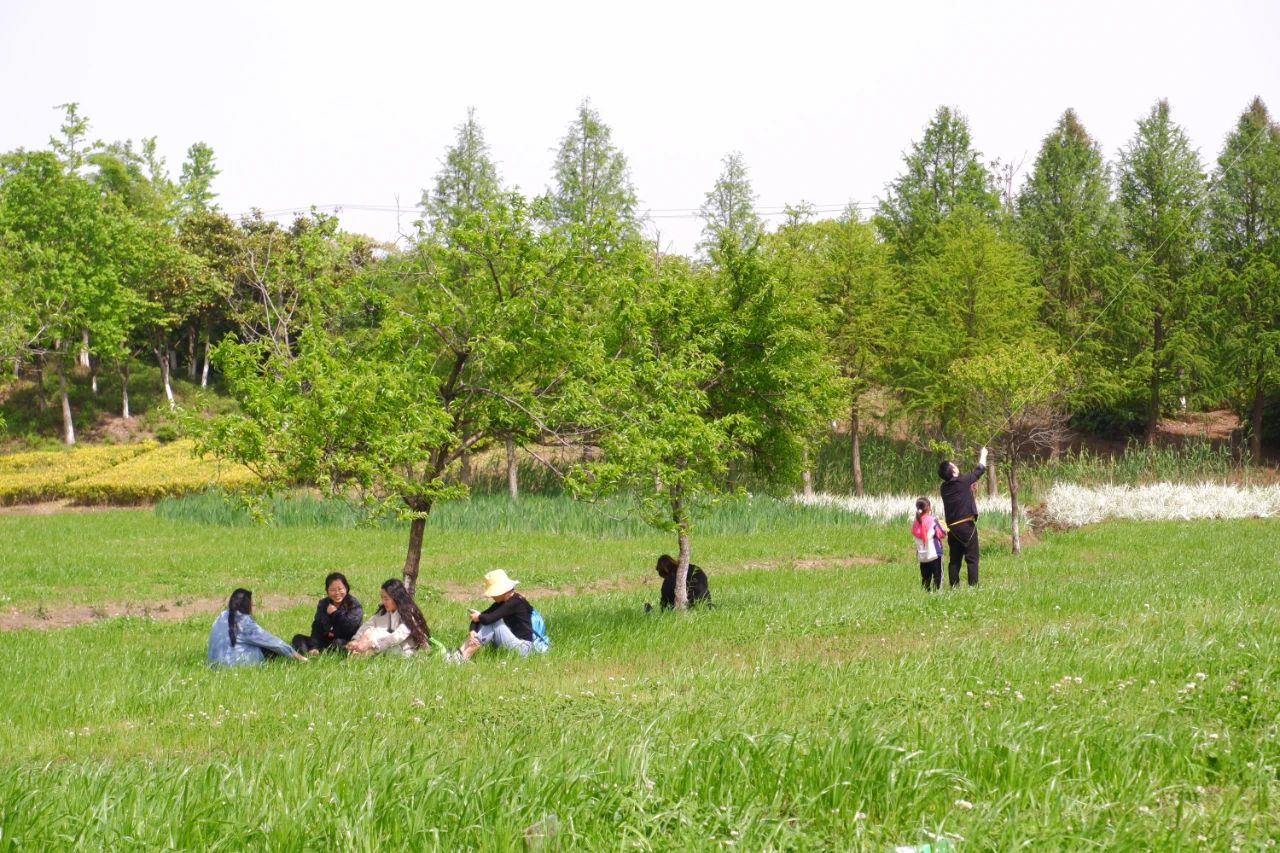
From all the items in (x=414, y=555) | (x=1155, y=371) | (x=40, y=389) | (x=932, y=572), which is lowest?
(x=932, y=572)

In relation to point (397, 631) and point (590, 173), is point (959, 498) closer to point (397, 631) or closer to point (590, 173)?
point (397, 631)

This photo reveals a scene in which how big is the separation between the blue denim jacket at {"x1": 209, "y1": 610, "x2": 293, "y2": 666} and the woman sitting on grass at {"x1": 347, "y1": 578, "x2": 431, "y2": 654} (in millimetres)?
828

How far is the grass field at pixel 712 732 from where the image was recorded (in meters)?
4.44

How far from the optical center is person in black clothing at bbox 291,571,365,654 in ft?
42.3

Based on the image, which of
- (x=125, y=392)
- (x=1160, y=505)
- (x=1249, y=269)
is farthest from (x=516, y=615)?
(x=125, y=392)

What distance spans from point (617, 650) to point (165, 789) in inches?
292

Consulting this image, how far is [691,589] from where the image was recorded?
1636 centimetres

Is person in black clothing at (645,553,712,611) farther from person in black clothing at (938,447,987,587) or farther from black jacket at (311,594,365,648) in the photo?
black jacket at (311,594,365,648)

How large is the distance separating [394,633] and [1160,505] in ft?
82.5

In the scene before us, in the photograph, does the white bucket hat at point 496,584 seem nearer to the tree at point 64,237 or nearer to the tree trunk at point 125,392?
the tree at point 64,237

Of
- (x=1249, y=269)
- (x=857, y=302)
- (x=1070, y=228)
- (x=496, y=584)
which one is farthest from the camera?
(x=1070, y=228)

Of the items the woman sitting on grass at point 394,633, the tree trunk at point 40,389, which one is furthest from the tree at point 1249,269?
the tree trunk at point 40,389

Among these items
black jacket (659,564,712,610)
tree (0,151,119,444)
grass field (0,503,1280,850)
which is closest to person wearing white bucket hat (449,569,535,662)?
grass field (0,503,1280,850)

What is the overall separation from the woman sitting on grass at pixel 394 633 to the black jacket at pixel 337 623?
1.06 feet
